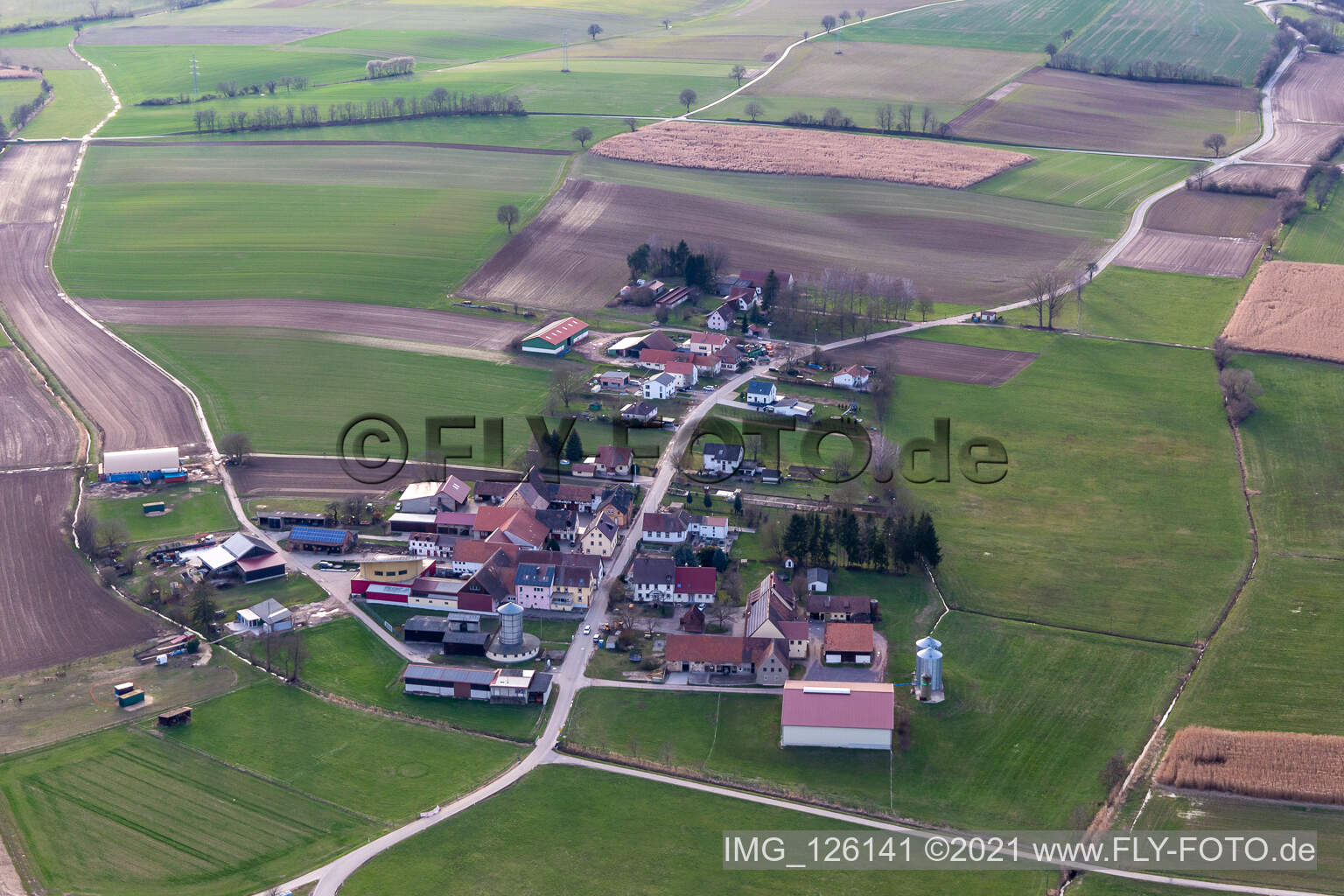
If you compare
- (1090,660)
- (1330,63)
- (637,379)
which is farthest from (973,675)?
(1330,63)

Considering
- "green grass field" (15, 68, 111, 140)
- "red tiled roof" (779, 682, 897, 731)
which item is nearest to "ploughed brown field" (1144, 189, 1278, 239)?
"red tiled roof" (779, 682, 897, 731)

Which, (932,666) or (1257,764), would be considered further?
(932,666)

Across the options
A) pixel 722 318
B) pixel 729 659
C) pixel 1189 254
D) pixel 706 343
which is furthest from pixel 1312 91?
pixel 729 659

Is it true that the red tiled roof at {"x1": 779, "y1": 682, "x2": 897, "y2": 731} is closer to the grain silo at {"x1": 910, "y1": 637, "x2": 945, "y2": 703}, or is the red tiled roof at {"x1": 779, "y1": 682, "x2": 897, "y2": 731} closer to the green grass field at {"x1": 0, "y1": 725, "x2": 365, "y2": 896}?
the grain silo at {"x1": 910, "y1": 637, "x2": 945, "y2": 703}

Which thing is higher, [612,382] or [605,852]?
[612,382]

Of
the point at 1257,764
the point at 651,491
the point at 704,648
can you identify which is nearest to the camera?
the point at 1257,764

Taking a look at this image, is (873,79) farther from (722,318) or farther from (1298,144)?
(722,318)
